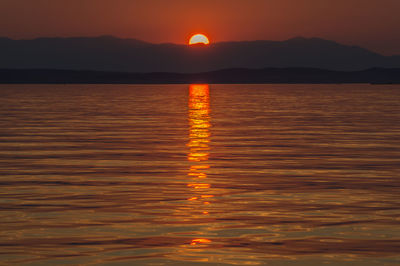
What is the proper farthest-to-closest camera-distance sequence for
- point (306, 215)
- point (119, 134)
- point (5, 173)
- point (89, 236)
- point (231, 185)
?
point (119, 134)
point (5, 173)
point (231, 185)
point (306, 215)
point (89, 236)

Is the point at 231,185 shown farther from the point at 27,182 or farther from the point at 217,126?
the point at 217,126

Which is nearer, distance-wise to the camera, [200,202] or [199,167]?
[200,202]

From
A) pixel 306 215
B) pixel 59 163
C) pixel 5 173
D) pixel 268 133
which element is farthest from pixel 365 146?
pixel 306 215

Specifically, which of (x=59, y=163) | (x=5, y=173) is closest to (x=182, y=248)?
(x=5, y=173)

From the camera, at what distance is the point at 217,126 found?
45.6m

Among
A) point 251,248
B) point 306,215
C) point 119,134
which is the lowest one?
point 251,248

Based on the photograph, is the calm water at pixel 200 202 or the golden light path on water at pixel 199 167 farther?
the golden light path on water at pixel 199 167

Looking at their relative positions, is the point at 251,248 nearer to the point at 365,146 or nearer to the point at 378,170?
the point at 378,170

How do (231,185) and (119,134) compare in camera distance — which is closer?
(231,185)

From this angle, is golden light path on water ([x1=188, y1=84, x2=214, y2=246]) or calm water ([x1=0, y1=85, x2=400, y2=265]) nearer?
calm water ([x1=0, y1=85, x2=400, y2=265])

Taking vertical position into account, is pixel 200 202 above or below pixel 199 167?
below

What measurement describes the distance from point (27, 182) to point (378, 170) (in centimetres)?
932

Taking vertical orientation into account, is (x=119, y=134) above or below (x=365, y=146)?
above

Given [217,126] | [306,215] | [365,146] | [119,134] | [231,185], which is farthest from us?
[217,126]
